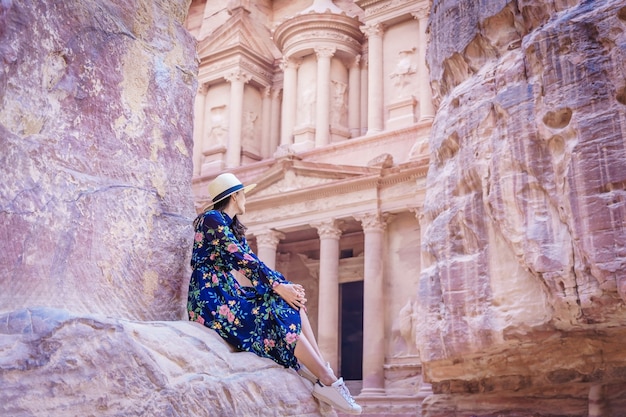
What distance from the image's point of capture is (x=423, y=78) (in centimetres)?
2714

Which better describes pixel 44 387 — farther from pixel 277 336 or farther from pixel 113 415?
pixel 277 336

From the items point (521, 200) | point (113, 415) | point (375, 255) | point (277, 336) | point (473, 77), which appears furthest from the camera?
point (375, 255)

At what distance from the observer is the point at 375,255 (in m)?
22.3

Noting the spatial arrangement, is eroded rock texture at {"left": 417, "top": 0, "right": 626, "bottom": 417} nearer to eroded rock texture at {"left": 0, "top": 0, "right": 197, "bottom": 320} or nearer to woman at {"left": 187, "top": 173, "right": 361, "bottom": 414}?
woman at {"left": 187, "top": 173, "right": 361, "bottom": 414}

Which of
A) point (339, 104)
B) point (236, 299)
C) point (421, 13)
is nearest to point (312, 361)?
point (236, 299)

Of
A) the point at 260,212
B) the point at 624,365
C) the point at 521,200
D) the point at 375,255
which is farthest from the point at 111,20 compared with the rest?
the point at 260,212

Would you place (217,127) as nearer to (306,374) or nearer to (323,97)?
(323,97)

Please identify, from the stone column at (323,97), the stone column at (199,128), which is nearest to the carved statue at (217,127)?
the stone column at (199,128)

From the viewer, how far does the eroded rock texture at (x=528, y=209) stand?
724 cm

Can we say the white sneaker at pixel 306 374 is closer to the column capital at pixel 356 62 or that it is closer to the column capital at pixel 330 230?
the column capital at pixel 330 230

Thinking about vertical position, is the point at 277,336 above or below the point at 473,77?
below

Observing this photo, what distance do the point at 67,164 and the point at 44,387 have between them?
122 centimetres

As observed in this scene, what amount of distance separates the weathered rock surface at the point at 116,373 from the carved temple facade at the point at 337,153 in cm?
1577

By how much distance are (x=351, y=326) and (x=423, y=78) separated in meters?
9.92
